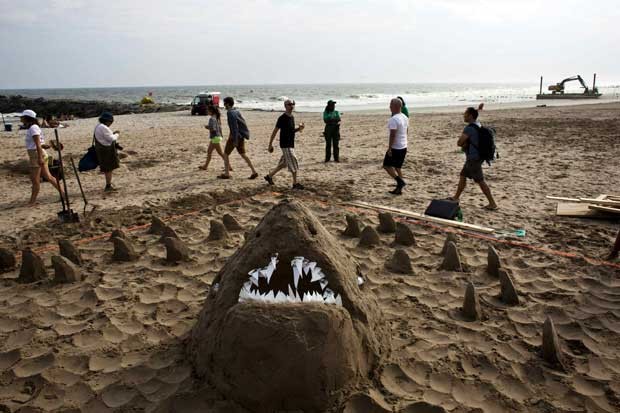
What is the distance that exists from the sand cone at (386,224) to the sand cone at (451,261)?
1.14m

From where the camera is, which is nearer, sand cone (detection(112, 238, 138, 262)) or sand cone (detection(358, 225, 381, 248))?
sand cone (detection(112, 238, 138, 262))

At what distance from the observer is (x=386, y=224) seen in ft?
18.4

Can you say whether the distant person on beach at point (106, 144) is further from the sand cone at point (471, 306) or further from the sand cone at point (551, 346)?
the sand cone at point (551, 346)

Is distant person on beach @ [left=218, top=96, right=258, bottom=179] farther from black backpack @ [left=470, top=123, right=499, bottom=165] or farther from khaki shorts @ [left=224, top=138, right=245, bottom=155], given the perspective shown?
black backpack @ [left=470, top=123, right=499, bottom=165]

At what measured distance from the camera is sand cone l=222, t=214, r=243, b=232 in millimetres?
5625

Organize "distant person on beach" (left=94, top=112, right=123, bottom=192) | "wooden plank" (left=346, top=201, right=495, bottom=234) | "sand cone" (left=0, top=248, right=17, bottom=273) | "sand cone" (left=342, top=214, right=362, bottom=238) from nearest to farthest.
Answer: "sand cone" (left=0, top=248, right=17, bottom=273) → "sand cone" (left=342, top=214, right=362, bottom=238) → "wooden plank" (left=346, top=201, right=495, bottom=234) → "distant person on beach" (left=94, top=112, right=123, bottom=192)

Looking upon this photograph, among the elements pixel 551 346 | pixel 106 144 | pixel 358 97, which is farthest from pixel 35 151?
pixel 358 97

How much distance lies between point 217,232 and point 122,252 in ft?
3.59


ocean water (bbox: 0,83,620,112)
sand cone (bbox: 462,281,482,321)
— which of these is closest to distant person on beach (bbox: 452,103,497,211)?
sand cone (bbox: 462,281,482,321)

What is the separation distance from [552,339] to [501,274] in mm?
952

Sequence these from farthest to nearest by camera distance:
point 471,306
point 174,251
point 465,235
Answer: point 465,235
point 174,251
point 471,306

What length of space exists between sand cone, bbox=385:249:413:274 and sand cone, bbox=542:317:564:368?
5.01 ft

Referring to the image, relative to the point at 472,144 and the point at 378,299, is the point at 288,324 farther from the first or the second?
the point at 472,144

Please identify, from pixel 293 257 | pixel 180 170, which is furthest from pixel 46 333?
pixel 180 170
